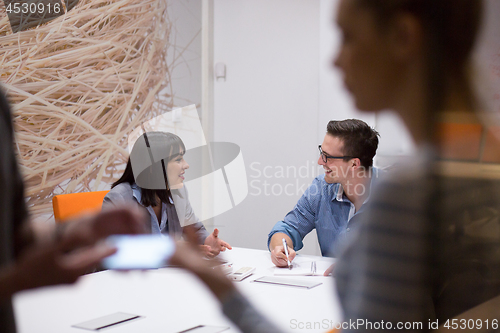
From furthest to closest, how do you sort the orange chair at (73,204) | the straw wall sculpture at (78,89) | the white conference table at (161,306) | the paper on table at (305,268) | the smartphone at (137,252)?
the straw wall sculpture at (78,89)
the orange chair at (73,204)
the paper on table at (305,268)
the white conference table at (161,306)
the smartphone at (137,252)

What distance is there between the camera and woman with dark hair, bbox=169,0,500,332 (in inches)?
16.7

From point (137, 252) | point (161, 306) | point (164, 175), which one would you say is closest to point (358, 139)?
point (164, 175)

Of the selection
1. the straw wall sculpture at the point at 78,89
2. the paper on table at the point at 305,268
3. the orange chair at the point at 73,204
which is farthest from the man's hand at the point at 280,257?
the straw wall sculpture at the point at 78,89

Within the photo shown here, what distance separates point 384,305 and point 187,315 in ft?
2.63

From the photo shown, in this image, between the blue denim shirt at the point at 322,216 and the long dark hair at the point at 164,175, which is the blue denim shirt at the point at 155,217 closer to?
the long dark hair at the point at 164,175

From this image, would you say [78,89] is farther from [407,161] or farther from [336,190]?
[407,161]

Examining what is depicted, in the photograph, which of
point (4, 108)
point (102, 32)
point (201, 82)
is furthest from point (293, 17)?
point (4, 108)

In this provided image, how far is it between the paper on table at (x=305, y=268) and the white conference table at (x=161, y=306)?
0.27 ft

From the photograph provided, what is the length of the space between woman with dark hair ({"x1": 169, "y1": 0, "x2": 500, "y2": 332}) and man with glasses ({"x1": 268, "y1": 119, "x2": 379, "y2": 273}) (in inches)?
60.6

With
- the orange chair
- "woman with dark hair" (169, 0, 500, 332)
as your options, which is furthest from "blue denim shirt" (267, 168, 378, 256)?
"woman with dark hair" (169, 0, 500, 332)

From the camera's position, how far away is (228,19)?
347 centimetres

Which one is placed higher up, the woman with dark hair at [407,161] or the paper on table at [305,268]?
the woman with dark hair at [407,161]

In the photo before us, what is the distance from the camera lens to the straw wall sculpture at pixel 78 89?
231 cm

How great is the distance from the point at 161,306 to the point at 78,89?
5.74 feet
